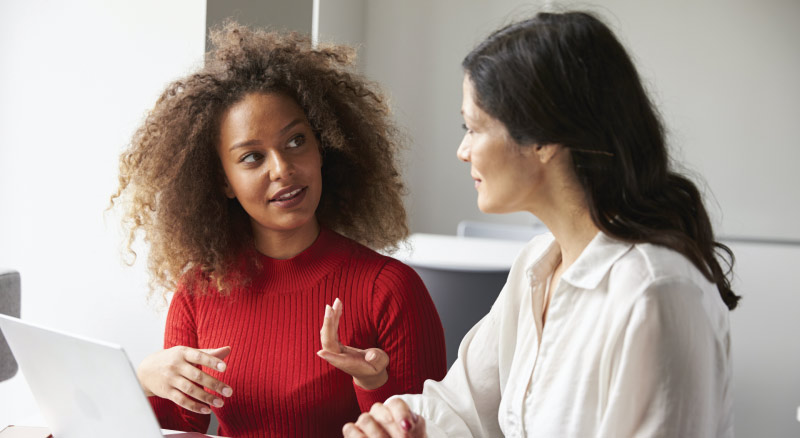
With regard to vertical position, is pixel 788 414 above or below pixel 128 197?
below

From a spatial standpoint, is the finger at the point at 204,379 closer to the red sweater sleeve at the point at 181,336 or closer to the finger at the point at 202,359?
the finger at the point at 202,359

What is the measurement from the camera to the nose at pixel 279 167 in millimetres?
1291

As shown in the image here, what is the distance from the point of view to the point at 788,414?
2.41 metres

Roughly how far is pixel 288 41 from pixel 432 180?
106 inches

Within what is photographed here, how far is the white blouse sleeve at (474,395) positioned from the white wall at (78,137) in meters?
1.12

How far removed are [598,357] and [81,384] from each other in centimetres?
64

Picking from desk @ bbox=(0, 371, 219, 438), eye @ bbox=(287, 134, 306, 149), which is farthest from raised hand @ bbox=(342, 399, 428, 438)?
desk @ bbox=(0, 371, 219, 438)

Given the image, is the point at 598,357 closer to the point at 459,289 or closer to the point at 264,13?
the point at 459,289

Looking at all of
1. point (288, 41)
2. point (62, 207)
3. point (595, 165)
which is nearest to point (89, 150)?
point (62, 207)

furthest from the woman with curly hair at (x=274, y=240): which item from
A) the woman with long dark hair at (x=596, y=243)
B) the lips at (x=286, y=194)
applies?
the woman with long dark hair at (x=596, y=243)

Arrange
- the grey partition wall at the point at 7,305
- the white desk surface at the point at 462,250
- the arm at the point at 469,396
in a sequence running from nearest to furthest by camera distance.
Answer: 1. the arm at the point at 469,396
2. the grey partition wall at the point at 7,305
3. the white desk surface at the point at 462,250

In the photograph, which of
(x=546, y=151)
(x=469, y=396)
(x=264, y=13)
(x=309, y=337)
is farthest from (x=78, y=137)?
(x=546, y=151)

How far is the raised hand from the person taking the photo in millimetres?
935

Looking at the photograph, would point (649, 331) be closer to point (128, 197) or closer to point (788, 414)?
point (128, 197)
